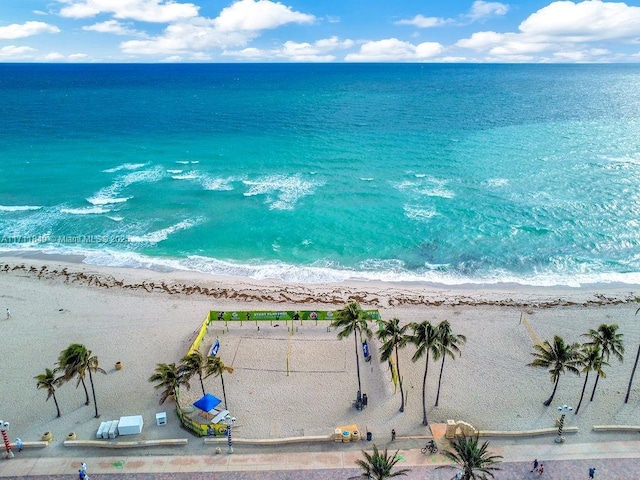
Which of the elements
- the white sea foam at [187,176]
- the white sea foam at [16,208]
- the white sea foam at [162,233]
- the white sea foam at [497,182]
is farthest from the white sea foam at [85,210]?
the white sea foam at [497,182]

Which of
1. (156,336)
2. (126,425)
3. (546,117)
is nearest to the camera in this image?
(126,425)

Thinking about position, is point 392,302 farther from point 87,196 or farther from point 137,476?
point 87,196

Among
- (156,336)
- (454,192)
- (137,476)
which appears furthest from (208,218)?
(137,476)

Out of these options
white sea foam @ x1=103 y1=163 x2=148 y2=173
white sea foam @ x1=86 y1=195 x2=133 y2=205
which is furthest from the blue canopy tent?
white sea foam @ x1=103 y1=163 x2=148 y2=173

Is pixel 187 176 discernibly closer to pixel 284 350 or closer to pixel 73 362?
pixel 284 350

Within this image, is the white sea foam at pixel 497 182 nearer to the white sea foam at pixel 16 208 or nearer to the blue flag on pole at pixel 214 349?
the blue flag on pole at pixel 214 349

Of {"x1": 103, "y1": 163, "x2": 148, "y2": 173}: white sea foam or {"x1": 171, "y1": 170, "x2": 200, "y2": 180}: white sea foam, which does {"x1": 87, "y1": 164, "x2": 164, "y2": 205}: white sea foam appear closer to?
{"x1": 171, "y1": 170, "x2": 200, "y2": 180}: white sea foam
